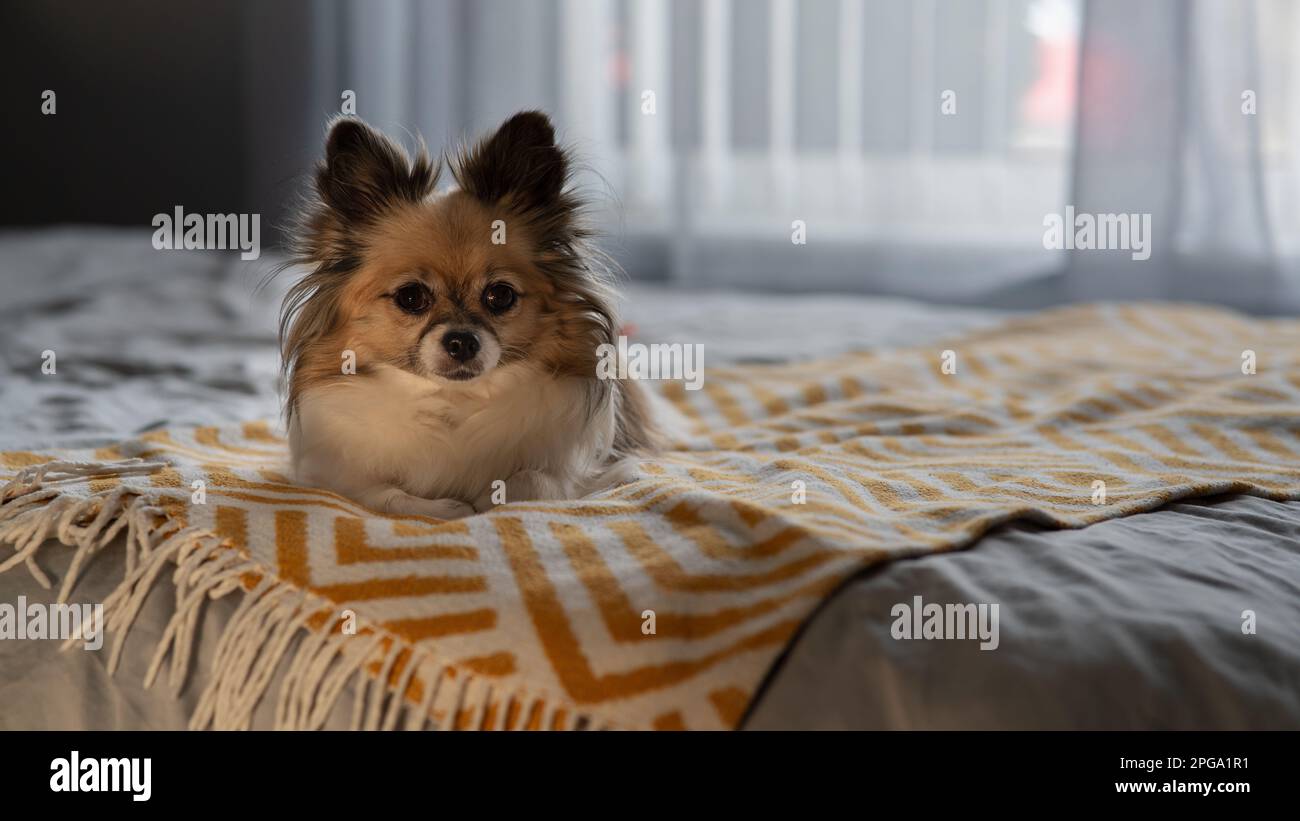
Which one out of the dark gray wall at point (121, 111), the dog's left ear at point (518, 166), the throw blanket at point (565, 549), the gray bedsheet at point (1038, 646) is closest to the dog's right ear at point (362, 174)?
the dog's left ear at point (518, 166)

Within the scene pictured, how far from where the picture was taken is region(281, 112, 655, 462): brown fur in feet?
Result: 6.48

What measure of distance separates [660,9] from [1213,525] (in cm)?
386

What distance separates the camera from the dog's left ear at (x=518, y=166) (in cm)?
202

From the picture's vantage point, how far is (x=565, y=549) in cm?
149

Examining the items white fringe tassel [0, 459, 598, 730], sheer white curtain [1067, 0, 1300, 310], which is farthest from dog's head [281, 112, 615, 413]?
sheer white curtain [1067, 0, 1300, 310]

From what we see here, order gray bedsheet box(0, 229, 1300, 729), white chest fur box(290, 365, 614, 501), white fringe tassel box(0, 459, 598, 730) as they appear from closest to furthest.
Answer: gray bedsheet box(0, 229, 1300, 729), white fringe tassel box(0, 459, 598, 730), white chest fur box(290, 365, 614, 501)

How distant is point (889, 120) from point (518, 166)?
112 inches

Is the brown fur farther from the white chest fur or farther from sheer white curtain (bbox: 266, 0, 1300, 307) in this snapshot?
sheer white curtain (bbox: 266, 0, 1300, 307)

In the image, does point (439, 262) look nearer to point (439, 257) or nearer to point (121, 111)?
point (439, 257)

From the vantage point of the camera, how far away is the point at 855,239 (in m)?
4.70

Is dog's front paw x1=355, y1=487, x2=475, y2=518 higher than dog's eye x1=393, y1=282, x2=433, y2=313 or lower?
lower

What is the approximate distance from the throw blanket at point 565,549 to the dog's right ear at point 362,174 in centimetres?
47
